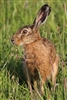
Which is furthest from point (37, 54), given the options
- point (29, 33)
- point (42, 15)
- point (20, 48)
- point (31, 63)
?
point (20, 48)

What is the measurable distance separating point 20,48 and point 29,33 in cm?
67

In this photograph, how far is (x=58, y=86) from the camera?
5.45m

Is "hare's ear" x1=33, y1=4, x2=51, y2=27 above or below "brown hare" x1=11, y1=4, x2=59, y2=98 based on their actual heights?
above

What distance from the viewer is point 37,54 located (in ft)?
19.0

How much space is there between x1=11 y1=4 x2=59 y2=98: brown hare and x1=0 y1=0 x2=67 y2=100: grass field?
15 cm

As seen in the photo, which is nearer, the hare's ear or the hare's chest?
the hare's chest

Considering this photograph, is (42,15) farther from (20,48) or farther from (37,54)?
(20,48)

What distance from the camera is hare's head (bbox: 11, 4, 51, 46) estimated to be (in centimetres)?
A: 580

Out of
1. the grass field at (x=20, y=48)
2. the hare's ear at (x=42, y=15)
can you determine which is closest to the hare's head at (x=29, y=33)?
the hare's ear at (x=42, y=15)

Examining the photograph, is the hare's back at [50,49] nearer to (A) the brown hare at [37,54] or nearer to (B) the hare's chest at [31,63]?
(A) the brown hare at [37,54]

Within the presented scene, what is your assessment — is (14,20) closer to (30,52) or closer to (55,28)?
(55,28)

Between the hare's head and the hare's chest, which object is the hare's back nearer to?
the hare's head

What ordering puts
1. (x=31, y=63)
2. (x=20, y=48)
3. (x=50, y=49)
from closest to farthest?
(x=31, y=63)
(x=50, y=49)
(x=20, y=48)

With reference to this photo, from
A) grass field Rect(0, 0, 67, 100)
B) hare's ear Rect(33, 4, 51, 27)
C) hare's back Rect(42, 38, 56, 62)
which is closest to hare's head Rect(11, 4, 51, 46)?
hare's ear Rect(33, 4, 51, 27)
